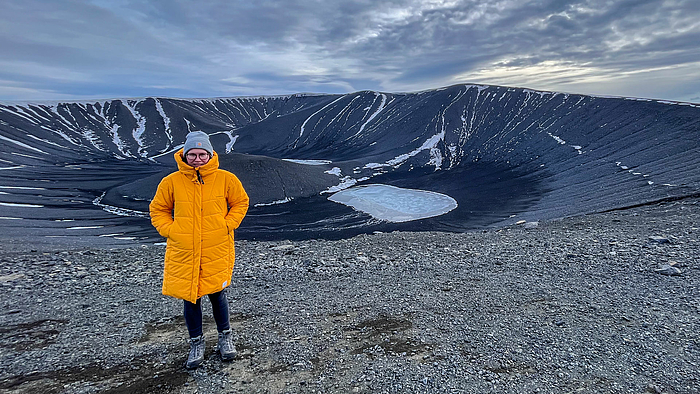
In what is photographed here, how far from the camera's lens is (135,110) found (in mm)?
109562

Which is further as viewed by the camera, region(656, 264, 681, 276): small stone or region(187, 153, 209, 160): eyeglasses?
region(656, 264, 681, 276): small stone

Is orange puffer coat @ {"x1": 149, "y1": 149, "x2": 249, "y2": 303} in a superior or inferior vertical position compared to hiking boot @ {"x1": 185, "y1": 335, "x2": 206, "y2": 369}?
superior

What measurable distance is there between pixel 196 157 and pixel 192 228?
2.66 feet

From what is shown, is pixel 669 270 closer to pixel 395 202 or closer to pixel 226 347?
pixel 226 347

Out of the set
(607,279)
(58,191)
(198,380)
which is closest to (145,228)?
(58,191)

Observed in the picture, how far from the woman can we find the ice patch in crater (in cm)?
2515

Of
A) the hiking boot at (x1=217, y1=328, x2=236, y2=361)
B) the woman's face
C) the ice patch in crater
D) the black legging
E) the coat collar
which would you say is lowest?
the ice patch in crater

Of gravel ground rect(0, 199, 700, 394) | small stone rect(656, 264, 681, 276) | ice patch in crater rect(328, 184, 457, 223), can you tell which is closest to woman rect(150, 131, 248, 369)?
gravel ground rect(0, 199, 700, 394)

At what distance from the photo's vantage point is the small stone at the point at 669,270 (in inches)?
280

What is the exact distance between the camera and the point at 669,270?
720 cm

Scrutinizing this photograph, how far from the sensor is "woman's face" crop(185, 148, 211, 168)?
419 centimetres

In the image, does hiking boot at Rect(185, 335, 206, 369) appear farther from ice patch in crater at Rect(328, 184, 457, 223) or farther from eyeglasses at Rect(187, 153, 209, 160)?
ice patch in crater at Rect(328, 184, 457, 223)

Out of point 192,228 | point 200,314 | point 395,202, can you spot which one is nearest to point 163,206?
point 192,228

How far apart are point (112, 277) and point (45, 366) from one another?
4546mm
